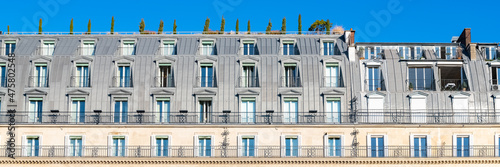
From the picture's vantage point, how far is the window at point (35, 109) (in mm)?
68250

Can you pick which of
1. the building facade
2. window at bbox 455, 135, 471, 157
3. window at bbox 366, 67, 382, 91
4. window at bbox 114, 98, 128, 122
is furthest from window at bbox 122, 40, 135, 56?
window at bbox 455, 135, 471, 157

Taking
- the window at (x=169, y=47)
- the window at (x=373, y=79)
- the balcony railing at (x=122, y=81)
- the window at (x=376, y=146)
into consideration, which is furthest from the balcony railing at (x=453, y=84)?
the balcony railing at (x=122, y=81)

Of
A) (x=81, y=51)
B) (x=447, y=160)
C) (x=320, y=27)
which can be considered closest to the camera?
(x=447, y=160)

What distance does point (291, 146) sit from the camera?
221 ft

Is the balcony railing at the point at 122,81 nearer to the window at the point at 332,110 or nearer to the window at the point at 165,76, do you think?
the window at the point at 165,76

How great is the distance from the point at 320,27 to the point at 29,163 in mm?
59919

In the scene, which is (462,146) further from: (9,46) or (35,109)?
(9,46)

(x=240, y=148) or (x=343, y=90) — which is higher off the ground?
(x=343, y=90)

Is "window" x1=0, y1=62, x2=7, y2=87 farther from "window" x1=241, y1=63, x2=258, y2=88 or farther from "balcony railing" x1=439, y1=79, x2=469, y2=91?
"balcony railing" x1=439, y1=79, x2=469, y2=91

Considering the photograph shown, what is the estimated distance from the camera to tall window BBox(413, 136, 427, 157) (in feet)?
220

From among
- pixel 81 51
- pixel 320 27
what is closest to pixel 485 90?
pixel 81 51

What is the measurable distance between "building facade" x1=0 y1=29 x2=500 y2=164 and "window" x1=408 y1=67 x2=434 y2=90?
105mm

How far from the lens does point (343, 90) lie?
69062 mm

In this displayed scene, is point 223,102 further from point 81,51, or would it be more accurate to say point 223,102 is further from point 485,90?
point 485,90
